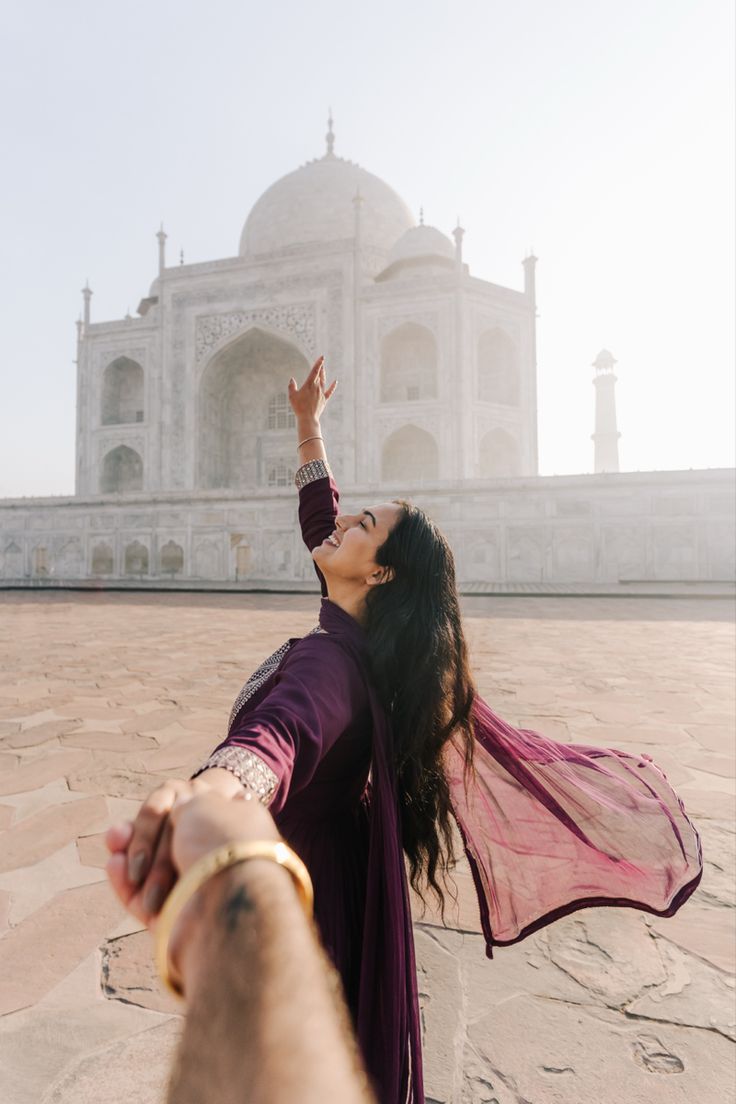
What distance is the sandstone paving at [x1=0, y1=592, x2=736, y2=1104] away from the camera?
3.14ft

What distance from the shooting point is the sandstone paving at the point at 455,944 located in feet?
3.14

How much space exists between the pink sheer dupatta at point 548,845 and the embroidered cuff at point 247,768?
0.60 m

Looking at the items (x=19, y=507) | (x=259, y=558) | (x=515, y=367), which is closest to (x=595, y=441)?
(x=515, y=367)

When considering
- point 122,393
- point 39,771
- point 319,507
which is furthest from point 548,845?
point 122,393

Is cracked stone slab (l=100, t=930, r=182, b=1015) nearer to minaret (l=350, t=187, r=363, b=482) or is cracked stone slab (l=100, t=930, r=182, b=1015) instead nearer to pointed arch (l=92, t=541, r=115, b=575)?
pointed arch (l=92, t=541, r=115, b=575)

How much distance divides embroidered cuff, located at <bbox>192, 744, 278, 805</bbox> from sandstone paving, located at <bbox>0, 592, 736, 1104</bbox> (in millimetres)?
737

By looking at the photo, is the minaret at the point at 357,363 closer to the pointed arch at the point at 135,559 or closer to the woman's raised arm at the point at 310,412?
the pointed arch at the point at 135,559

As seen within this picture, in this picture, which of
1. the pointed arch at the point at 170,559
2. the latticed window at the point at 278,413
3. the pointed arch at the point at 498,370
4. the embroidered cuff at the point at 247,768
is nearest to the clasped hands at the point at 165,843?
the embroidered cuff at the point at 247,768

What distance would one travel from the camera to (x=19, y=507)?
13758 mm

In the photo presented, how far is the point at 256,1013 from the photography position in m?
0.32

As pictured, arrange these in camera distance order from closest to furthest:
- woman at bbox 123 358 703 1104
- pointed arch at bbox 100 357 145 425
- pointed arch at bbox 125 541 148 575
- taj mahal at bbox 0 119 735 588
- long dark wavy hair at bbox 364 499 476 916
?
1. woman at bbox 123 358 703 1104
2. long dark wavy hair at bbox 364 499 476 916
3. taj mahal at bbox 0 119 735 588
4. pointed arch at bbox 125 541 148 575
5. pointed arch at bbox 100 357 145 425

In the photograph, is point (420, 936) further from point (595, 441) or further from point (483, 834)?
point (595, 441)

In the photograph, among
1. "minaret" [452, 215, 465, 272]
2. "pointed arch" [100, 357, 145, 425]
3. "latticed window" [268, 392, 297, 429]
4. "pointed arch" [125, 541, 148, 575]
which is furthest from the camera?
"latticed window" [268, 392, 297, 429]

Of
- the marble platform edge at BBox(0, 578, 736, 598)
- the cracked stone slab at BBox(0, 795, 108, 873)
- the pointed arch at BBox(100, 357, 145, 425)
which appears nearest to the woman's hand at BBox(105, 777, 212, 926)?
the cracked stone slab at BBox(0, 795, 108, 873)
